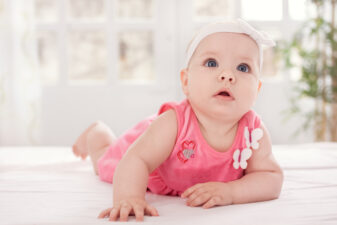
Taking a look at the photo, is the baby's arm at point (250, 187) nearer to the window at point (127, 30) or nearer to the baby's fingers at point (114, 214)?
the baby's fingers at point (114, 214)

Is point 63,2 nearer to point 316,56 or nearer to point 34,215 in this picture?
point 316,56

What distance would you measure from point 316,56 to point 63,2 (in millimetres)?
1909

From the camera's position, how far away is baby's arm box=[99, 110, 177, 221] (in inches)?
36.7

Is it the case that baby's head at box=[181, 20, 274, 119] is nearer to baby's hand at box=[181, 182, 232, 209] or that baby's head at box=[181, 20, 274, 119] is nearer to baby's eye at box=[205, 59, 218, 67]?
baby's eye at box=[205, 59, 218, 67]

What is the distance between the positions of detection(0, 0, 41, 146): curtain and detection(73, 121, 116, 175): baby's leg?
4.72 feet

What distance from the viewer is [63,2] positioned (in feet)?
10.4

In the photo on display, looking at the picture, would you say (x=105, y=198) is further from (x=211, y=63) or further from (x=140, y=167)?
(x=211, y=63)

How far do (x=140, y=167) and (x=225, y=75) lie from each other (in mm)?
325

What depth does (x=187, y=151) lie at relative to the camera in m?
1.16

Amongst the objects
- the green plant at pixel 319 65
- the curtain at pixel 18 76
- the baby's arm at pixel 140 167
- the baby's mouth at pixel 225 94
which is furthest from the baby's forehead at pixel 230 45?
the curtain at pixel 18 76

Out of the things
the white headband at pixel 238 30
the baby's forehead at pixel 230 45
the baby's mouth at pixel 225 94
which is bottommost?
the baby's mouth at pixel 225 94

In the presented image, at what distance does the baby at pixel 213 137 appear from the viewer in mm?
1073

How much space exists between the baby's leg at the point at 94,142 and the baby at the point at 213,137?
46 cm

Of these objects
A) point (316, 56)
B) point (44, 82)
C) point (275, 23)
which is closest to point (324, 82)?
point (316, 56)
